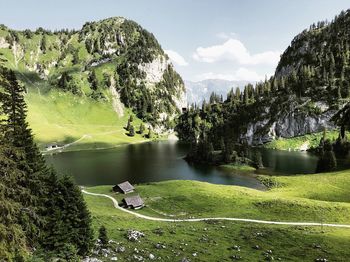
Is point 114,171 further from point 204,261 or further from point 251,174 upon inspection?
point 204,261

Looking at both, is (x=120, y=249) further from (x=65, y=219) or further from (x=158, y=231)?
(x=158, y=231)

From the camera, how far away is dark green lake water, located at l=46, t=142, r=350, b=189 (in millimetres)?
132500

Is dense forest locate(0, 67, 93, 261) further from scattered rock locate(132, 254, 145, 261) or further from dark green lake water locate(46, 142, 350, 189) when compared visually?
dark green lake water locate(46, 142, 350, 189)

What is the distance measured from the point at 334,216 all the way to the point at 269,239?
22.9 metres

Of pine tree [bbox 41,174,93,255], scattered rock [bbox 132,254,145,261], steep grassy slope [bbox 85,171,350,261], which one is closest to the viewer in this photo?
pine tree [bbox 41,174,93,255]

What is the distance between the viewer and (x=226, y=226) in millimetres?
58844

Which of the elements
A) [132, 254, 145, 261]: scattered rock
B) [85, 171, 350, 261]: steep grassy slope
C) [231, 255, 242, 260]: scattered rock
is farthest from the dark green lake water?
[132, 254, 145, 261]: scattered rock

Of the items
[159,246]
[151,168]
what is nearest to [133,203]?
[159,246]

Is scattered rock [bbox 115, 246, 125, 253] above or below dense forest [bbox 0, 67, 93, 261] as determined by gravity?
below

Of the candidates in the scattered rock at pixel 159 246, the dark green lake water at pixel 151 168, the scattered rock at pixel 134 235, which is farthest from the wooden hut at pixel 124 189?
the scattered rock at pixel 159 246

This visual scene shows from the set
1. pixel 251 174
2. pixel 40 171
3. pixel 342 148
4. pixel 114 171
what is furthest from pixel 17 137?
pixel 342 148

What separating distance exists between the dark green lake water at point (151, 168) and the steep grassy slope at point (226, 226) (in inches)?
1248

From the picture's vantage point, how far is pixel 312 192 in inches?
3947

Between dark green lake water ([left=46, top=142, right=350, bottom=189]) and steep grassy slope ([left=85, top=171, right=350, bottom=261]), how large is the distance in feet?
104
